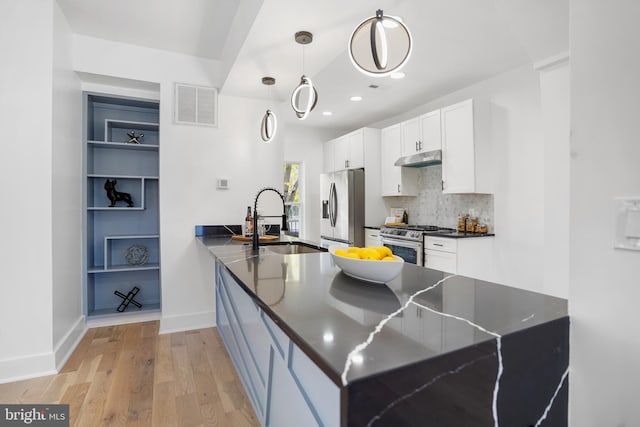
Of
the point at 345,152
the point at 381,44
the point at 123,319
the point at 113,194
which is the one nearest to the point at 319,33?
the point at 381,44

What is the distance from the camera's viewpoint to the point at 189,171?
339 cm

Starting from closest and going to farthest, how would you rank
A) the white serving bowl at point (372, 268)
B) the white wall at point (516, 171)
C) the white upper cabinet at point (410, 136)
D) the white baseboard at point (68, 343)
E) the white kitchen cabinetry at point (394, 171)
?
the white serving bowl at point (372, 268), the white baseboard at point (68, 343), the white wall at point (516, 171), the white upper cabinet at point (410, 136), the white kitchen cabinetry at point (394, 171)

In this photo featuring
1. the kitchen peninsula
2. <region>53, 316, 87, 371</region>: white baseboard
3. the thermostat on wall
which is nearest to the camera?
the kitchen peninsula

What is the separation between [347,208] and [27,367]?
389 centimetres

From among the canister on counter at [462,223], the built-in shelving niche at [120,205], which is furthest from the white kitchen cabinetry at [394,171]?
the built-in shelving niche at [120,205]

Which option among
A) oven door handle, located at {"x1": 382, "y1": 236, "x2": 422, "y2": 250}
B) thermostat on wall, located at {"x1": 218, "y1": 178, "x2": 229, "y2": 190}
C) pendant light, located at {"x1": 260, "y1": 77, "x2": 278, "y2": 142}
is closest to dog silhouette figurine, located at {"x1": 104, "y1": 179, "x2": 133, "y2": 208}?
thermostat on wall, located at {"x1": 218, "y1": 178, "x2": 229, "y2": 190}

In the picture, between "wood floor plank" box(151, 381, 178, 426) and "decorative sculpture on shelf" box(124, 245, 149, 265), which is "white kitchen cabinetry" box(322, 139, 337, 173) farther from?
"wood floor plank" box(151, 381, 178, 426)

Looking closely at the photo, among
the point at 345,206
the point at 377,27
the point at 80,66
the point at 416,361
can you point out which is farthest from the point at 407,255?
the point at 80,66

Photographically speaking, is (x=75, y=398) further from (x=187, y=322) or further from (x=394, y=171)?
(x=394, y=171)

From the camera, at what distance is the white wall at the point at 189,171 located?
3.26 meters

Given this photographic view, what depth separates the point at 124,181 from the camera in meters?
3.75

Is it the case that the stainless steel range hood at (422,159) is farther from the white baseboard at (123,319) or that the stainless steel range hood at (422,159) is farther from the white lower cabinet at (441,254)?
the white baseboard at (123,319)

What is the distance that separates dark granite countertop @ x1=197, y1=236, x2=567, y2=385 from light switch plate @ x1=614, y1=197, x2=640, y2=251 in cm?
23

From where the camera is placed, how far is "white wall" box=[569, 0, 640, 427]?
77cm
